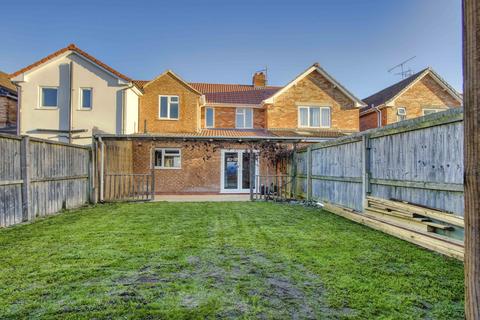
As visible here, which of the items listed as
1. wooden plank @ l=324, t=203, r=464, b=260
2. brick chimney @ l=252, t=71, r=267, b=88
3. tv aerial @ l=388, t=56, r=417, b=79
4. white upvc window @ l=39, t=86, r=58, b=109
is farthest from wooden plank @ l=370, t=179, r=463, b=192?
tv aerial @ l=388, t=56, r=417, b=79

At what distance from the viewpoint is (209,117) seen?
19.0 meters

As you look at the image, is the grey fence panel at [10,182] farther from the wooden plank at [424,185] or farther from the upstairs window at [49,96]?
the upstairs window at [49,96]

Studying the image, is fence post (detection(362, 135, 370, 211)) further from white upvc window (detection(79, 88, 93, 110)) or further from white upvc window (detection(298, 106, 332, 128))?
white upvc window (detection(79, 88, 93, 110))

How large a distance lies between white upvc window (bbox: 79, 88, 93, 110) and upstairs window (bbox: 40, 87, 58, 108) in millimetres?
1262

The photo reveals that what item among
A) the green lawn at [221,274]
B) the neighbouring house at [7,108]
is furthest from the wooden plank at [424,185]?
the neighbouring house at [7,108]

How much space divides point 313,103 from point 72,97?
13423 mm

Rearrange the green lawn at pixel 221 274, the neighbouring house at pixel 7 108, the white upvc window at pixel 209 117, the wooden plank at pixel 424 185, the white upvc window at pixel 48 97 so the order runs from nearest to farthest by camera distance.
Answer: the green lawn at pixel 221 274, the wooden plank at pixel 424 185, the white upvc window at pixel 48 97, the neighbouring house at pixel 7 108, the white upvc window at pixel 209 117

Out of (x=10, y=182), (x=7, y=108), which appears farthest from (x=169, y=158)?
(x=7, y=108)

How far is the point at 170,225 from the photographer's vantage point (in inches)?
284

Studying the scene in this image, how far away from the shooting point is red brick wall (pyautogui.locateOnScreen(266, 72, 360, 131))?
18.6 m

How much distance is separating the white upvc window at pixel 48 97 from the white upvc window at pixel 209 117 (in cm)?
802

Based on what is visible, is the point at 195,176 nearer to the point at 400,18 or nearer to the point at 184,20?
the point at 184,20

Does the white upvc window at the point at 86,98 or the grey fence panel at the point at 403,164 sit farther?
the white upvc window at the point at 86,98

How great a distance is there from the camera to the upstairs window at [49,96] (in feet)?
51.1
